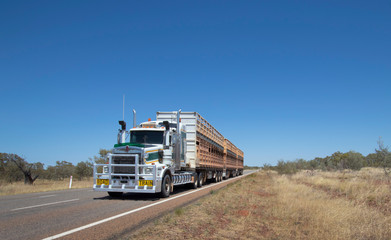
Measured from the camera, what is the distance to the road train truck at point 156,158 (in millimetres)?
11984

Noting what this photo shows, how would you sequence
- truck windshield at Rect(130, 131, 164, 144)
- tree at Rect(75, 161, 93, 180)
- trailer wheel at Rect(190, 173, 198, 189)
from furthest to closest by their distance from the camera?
tree at Rect(75, 161, 93, 180)
trailer wheel at Rect(190, 173, 198, 189)
truck windshield at Rect(130, 131, 164, 144)

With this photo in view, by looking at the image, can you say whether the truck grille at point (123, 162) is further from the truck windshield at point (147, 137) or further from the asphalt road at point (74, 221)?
the asphalt road at point (74, 221)

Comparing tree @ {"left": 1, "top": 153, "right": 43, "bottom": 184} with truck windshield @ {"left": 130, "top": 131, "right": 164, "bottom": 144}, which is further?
tree @ {"left": 1, "top": 153, "right": 43, "bottom": 184}

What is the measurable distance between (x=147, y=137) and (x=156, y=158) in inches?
48.7

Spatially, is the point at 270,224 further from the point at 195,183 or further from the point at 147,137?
the point at 195,183

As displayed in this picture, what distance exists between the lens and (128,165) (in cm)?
1201

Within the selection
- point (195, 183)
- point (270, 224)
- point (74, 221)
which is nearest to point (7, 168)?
point (195, 183)

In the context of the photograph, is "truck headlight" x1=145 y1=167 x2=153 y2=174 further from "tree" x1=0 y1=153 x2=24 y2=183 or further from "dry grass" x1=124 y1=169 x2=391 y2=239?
"tree" x1=0 y1=153 x2=24 y2=183

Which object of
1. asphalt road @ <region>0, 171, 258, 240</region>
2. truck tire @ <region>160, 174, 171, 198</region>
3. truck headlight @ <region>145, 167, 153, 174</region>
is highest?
truck headlight @ <region>145, 167, 153, 174</region>

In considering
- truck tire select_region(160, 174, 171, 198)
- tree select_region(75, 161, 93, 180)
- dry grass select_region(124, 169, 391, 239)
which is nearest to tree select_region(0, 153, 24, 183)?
tree select_region(75, 161, 93, 180)

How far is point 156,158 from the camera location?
13.2 meters

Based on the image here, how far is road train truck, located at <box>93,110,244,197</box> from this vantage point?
12.0 meters

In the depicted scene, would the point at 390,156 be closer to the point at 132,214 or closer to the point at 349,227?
the point at 349,227

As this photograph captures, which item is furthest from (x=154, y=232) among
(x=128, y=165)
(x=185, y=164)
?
(x=185, y=164)
